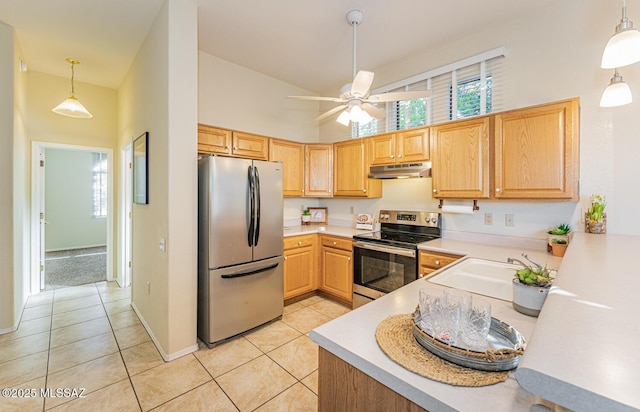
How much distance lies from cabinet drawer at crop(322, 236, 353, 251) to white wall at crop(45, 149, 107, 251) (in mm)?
6512

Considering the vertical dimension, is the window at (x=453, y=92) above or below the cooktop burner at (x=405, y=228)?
above

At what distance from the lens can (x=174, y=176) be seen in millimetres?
2266

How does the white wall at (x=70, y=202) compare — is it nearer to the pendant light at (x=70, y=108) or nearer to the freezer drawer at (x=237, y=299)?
the pendant light at (x=70, y=108)

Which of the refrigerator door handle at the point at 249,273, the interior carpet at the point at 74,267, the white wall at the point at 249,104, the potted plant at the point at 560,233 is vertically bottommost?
the interior carpet at the point at 74,267

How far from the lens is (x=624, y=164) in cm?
214

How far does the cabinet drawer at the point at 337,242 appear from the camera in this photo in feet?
10.9

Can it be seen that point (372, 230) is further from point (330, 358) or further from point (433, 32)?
point (330, 358)

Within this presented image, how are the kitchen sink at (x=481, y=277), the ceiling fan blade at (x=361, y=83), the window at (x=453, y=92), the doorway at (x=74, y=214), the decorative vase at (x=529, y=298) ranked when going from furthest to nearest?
the doorway at (x=74, y=214)
the window at (x=453, y=92)
the ceiling fan blade at (x=361, y=83)
the kitchen sink at (x=481, y=277)
the decorative vase at (x=529, y=298)

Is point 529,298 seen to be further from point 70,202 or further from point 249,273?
point 70,202

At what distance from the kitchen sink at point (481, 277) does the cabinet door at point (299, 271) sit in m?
1.95

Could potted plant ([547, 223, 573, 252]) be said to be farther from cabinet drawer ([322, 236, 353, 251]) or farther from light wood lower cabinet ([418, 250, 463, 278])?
cabinet drawer ([322, 236, 353, 251])

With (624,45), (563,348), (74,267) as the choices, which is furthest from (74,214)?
(624,45)

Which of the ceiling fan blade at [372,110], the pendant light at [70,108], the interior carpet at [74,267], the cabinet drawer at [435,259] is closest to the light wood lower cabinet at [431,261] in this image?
the cabinet drawer at [435,259]

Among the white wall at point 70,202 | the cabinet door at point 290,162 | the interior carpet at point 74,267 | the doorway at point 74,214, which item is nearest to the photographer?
the cabinet door at point 290,162
